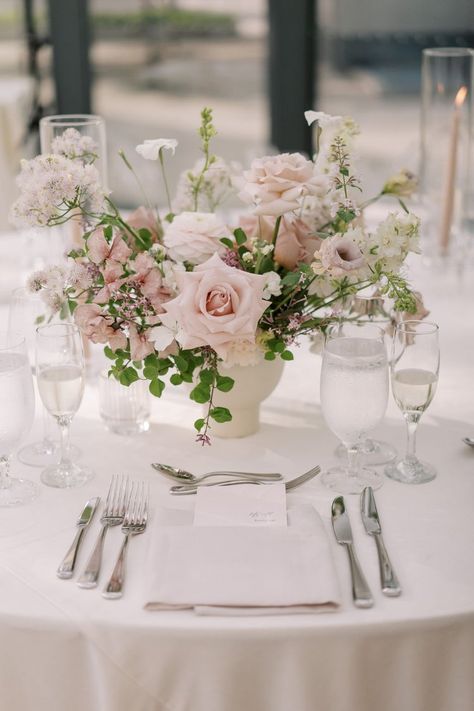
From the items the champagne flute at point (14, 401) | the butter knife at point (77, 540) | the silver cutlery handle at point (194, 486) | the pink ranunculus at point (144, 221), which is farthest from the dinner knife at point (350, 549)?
the pink ranunculus at point (144, 221)

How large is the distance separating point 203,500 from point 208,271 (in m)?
0.33

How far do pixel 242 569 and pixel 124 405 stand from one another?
53 cm

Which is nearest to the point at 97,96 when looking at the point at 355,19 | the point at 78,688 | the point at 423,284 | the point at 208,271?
the point at 355,19

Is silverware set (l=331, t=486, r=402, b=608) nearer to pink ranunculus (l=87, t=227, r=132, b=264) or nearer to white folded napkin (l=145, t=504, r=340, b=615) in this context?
white folded napkin (l=145, t=504, r=340, b=615)

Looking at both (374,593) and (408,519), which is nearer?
(374,593)

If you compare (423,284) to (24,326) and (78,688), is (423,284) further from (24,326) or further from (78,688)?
(78,688)

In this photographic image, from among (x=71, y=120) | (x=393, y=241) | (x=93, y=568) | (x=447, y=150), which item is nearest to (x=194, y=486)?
(x=93, y=568)

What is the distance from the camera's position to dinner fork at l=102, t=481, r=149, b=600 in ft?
3.77

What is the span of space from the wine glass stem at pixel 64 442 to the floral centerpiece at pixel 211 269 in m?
0.11

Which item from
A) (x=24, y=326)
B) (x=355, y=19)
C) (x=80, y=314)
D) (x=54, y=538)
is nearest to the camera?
(x=54, y=538)

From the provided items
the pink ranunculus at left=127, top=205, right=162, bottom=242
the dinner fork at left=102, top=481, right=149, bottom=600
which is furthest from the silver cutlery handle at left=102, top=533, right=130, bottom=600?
the pink ranunculus at left=127, top=205, right=162, bottom=242

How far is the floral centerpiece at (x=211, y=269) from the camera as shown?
1.34 metres

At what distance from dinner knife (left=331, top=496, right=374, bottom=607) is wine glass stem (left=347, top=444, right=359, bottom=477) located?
0.32 feet

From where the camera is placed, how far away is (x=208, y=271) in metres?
1.33
